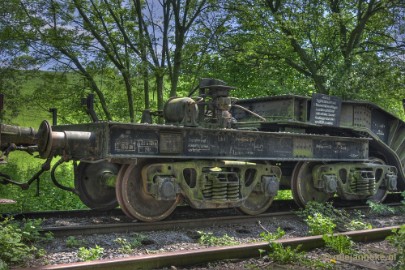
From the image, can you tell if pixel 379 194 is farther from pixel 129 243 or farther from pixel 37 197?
pixel 37 197

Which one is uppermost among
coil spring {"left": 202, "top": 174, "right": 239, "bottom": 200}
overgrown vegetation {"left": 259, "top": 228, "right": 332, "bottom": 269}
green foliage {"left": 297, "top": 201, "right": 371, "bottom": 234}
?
coil spring {"left": 202, "top": 174, "right": 239, "bottom": 200}

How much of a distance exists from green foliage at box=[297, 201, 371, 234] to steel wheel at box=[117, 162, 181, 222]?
2.23 metres

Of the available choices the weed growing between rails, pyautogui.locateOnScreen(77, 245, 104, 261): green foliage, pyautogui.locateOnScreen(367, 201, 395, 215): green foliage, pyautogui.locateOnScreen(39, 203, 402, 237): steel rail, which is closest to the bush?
pyautogui.locateOnScreen(77, 245, 104, 261): green foliage

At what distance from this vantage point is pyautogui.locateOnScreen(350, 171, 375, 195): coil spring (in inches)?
405

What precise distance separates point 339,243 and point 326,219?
120 cm

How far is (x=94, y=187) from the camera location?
28.3 feet

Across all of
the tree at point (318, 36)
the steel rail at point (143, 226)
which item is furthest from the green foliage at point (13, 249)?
the tree at point (318, 36)

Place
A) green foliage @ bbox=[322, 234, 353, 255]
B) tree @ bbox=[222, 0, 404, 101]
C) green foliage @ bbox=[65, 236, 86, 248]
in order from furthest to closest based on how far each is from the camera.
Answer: tree @ bbox=[222, 0, 404, 101], green foliage @ bbox=[322, 234, 353, 255], green foliage @ bbox=[65, 236, 86, 248]

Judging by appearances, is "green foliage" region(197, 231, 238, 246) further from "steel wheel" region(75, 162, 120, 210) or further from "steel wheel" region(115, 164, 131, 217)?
"steel wheel" region(75, 162, 120, 210)

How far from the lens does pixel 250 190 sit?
853cm

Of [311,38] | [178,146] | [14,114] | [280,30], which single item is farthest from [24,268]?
[311,38]

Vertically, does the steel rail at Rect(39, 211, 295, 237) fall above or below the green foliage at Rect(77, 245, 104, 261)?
above

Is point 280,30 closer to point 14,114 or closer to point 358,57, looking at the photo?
point 358,57

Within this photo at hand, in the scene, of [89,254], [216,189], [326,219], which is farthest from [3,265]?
[326,219]
